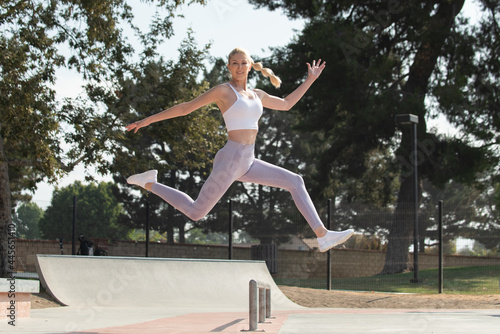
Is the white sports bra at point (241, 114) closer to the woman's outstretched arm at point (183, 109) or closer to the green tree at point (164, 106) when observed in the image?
the woman's outstretched arm at point (183, 109)

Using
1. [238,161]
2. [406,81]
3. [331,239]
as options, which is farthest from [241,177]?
[406,81]

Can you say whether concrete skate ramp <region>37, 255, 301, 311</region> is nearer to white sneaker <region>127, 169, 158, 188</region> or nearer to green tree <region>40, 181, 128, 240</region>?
white sneaker <region>127, 169, 158, 188</region>

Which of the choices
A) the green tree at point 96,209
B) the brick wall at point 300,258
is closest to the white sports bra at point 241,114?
the brick wall at point 300,258

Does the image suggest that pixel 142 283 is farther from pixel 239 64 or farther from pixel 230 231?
pixel 230 231

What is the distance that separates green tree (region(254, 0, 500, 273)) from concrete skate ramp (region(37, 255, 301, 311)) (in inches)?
524

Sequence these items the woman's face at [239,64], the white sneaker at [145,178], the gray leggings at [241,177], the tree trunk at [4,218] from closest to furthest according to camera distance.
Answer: the gray leggings at [241,177]
the woman's face at [239,64]
the white sneaker at [145,178]
the tree trunk at [4,218]

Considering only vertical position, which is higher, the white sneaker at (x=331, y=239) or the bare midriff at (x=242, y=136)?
the bare midriff at (x=242, y=136)

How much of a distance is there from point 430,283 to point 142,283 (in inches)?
462

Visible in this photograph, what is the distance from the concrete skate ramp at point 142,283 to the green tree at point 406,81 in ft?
43.7

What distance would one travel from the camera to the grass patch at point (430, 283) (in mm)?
19016

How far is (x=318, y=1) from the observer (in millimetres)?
29031

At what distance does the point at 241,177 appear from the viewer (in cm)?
630

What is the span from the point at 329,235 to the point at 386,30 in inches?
1002

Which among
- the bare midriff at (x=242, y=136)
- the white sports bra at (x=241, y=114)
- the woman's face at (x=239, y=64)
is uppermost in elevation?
the woman's face at (x=239, y=64)
